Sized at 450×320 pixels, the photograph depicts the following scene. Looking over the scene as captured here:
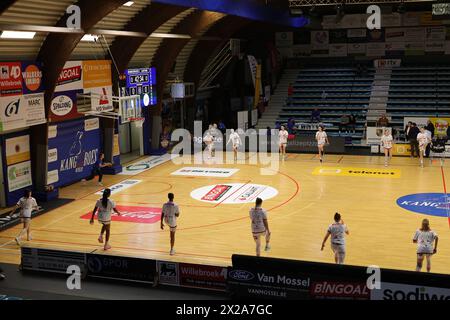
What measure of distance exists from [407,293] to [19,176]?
585 inches

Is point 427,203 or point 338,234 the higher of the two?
point 338,234

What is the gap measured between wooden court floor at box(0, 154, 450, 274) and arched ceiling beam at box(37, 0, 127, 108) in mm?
4646

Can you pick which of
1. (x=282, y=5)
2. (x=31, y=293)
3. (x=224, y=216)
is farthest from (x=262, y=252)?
(x=282, y=5)

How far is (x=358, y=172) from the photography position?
81.1 feet

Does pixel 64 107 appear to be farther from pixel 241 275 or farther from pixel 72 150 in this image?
pixel 241 275

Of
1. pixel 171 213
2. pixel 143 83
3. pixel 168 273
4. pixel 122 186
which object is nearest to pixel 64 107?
pixel 122 186

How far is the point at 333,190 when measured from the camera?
21562mm

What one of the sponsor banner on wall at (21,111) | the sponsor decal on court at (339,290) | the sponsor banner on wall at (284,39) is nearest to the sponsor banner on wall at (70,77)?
the sponsor banner on wall at (21,111)

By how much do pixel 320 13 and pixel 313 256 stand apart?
89.5ft

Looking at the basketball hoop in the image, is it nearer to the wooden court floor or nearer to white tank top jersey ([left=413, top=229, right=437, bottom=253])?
the wooden court floor

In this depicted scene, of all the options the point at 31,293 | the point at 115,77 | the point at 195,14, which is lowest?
the point at 31,293

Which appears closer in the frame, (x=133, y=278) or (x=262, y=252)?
(x=133, y=278)

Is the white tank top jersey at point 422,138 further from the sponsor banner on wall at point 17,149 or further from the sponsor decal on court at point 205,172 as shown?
the sponsor banner on wall at point 17,149

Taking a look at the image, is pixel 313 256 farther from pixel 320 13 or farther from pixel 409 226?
pixel 320 13
